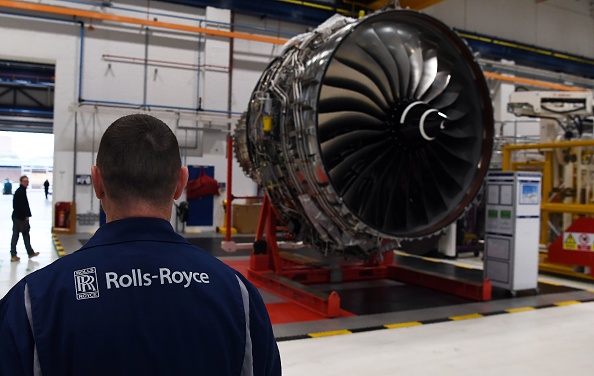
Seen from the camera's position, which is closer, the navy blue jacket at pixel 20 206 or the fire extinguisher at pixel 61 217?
the navy blue jacket at pixel 20 206

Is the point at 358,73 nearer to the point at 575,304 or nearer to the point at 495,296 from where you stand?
the point at 495,296

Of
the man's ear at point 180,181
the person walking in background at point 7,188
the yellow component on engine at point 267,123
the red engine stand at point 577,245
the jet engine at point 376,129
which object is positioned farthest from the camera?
the person walking in background at point 7,188

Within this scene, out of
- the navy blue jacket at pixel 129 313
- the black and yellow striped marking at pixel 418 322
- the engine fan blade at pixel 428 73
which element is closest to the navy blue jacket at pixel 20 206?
the black and yellow striped marking at pixel 418 322

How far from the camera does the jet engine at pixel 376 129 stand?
174 inches

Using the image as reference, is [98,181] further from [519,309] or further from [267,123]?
[519,309]

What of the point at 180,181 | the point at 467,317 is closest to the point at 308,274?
the point at 467,317

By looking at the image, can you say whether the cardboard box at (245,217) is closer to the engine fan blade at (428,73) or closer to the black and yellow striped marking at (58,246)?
the black and yellow striped marking at (58,246)

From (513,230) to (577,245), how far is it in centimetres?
184

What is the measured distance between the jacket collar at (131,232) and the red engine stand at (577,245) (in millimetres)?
6736

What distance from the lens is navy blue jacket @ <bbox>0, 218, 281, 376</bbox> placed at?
847 mm

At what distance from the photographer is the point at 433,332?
4152 mm

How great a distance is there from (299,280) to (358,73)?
8.02ft

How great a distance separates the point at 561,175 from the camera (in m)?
7.70

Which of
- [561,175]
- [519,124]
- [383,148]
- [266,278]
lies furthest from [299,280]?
[519,124]
